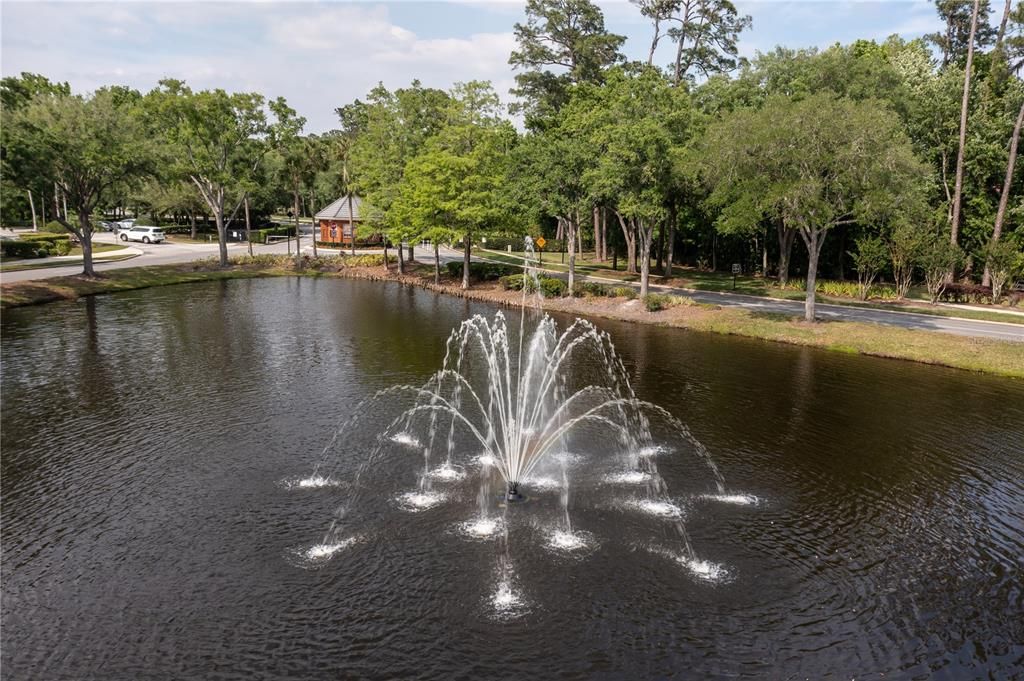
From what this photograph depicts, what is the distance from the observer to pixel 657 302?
46.8 metres

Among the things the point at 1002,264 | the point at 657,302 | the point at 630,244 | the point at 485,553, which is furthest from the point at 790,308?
the point at 485,553

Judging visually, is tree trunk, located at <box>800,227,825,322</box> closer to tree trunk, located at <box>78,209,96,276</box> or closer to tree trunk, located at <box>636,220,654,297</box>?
tree trunk, located at <box>636,220,654,297</box>

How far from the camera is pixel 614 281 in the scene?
60.7 m

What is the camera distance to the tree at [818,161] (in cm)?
3625

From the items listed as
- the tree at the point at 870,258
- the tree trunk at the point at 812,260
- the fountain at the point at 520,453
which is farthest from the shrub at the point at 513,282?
the tree at the point at 870,258

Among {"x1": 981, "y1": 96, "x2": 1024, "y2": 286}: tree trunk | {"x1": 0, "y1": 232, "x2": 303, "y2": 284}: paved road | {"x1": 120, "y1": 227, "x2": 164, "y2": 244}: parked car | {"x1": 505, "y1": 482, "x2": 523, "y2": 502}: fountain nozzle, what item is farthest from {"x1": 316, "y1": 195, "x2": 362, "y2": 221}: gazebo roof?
{"x1": 505, "y1": 482, "x2": 523, "y2": 502}: fountain nozzle

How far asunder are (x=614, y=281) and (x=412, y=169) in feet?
71.5

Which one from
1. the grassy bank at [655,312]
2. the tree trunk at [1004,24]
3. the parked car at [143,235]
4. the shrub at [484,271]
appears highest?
the tree trunk at [1004,24]

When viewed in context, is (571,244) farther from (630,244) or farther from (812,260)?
(812,260)

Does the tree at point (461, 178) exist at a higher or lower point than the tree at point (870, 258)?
higher

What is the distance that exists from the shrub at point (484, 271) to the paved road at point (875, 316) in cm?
1565

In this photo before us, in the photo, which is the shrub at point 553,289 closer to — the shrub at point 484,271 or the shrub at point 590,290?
the shrub at point 590,290

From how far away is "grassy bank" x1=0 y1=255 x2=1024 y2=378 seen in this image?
112 feet

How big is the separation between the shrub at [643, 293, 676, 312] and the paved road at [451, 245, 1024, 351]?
3.97 m
